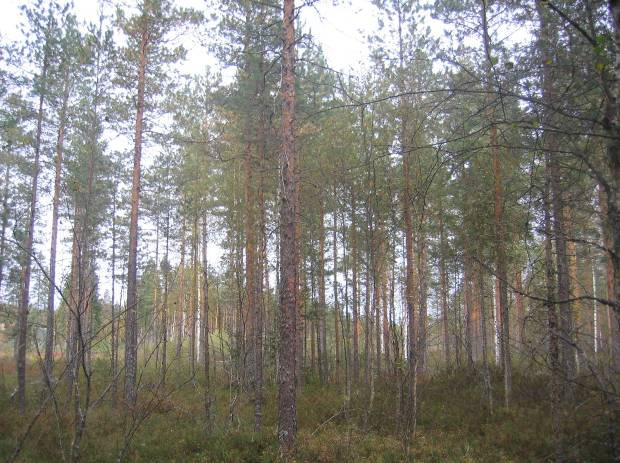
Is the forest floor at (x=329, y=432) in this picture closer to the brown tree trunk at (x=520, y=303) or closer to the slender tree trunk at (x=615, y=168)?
the brown tree trunk at (x=520, y=303)

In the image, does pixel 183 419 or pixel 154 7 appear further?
pixel 154 7

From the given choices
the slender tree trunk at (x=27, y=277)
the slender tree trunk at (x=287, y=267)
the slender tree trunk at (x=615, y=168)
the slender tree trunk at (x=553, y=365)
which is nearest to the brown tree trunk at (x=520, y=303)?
the slender tree trunk at (x=553, y=365)

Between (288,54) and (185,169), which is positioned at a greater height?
(185,169)

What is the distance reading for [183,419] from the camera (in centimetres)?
1199

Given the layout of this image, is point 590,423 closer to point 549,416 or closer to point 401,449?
point 401,449

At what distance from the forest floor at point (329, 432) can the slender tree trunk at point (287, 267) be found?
2.28 ft

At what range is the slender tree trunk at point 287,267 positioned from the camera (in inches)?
287

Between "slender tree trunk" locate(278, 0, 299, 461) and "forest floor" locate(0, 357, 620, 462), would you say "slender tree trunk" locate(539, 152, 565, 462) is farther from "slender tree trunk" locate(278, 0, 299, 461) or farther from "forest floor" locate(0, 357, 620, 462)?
"slender tree trunk" locate(278, 0, 299, 461)

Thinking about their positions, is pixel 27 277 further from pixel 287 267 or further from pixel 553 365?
pixel 553 365

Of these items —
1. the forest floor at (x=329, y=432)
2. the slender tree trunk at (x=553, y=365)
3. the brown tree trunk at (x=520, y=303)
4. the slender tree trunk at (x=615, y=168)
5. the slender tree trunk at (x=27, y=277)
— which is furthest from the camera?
the slender tree trunk at (x=27, y=277)

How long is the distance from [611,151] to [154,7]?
1428 centimetres

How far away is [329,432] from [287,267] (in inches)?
199

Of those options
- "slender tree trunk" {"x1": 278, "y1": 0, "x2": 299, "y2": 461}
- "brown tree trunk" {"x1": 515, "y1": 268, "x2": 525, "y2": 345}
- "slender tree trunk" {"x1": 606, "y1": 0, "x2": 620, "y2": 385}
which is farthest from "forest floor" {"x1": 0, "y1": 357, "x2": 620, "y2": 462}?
"slender tree trunk" {"x1": 606, "y1": 0, "x2": 620, "y2": 385}

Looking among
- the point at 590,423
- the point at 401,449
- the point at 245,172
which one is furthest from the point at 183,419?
the point at 590,423
